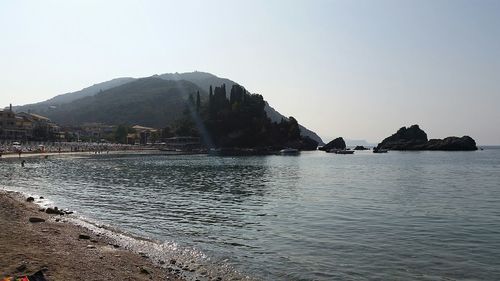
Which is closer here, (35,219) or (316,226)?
(35,219)

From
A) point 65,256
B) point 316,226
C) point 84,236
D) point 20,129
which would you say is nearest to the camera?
point 65,256

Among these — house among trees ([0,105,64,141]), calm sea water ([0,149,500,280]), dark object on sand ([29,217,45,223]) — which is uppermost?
house among trees ([0,105,64,141])

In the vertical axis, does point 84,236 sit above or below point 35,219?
below

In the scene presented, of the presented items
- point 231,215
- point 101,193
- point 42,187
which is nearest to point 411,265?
point 231,215

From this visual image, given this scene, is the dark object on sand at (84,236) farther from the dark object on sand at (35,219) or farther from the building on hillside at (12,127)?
the building on hillside at (12,127)

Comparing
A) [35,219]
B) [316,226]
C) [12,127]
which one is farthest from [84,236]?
[12,127]

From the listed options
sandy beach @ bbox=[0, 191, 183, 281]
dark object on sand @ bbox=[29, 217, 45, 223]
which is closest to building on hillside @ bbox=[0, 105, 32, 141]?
dark object on sand @ bbox=[29, 217, 45, 223]

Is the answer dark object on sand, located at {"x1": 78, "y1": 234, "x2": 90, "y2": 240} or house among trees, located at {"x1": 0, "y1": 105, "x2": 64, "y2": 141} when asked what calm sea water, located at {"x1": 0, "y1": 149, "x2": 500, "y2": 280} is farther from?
house among trees, located at {"x1": 0, "y1": 105, "x2": 64, "y2": 141}

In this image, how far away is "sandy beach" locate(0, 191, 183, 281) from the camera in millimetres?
14039

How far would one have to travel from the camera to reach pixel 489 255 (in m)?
19.8

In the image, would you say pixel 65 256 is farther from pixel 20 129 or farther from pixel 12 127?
pixel 20 129

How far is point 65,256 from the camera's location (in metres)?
16.5

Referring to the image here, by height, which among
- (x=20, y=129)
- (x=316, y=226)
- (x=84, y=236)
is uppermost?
(x=20, y=129)

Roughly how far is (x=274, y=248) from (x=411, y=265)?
22.0 feet
